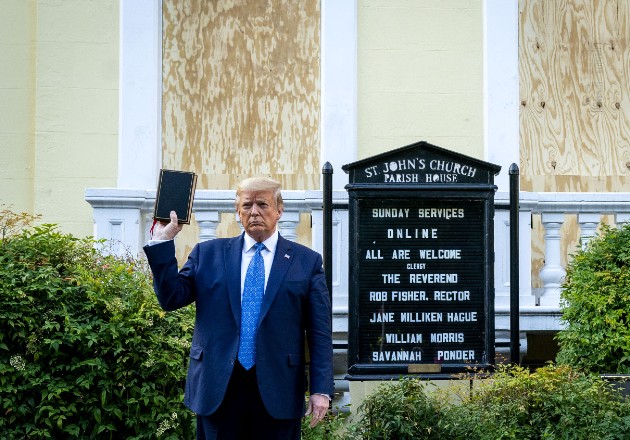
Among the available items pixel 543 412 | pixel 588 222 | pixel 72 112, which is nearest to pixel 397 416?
pixel 543 412

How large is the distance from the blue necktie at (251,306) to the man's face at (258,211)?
0.30 ft

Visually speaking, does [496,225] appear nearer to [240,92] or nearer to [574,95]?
[574,95]

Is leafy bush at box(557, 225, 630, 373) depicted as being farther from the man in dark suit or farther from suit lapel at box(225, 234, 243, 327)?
suit lapel at box(225, 234, 243, 327)

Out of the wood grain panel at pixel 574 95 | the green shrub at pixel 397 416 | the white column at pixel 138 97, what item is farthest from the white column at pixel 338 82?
the green shrub at pixel 397 416

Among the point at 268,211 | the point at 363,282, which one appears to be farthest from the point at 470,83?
the point at 268,211

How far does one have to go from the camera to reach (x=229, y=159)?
9.34 meters

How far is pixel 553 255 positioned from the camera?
835cm

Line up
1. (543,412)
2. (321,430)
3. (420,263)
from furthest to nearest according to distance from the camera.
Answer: (420,263), (321,430), (543,412)

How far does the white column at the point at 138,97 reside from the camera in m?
8.82

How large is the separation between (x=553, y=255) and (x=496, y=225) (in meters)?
0.57

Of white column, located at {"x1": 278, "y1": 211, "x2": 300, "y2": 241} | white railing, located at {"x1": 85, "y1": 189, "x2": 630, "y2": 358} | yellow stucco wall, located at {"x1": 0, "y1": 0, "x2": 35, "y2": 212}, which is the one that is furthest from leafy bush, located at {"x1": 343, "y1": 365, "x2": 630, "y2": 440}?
yellow stucco wall, located at {"x1": 0, "y1": 0, "x2": 35, "y2": 212}

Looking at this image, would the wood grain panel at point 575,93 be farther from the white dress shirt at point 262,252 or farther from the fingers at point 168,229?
the fingers at point 168,229

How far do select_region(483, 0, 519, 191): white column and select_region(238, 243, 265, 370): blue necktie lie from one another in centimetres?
404

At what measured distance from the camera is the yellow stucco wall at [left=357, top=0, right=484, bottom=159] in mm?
8953
